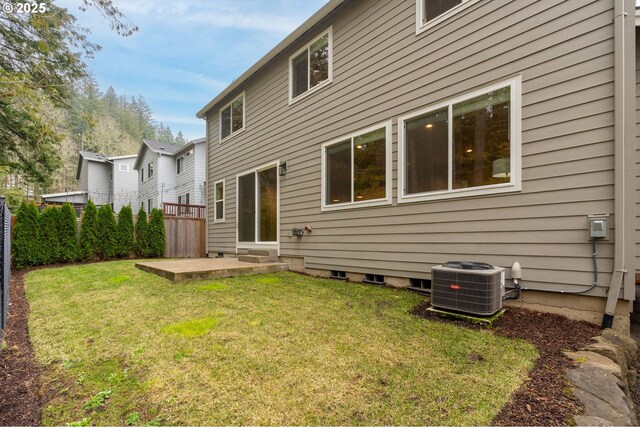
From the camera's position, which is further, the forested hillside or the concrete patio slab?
the forested hillside

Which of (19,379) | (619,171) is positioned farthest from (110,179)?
(619,171)

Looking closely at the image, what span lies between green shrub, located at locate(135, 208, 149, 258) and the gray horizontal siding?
6.40 metres

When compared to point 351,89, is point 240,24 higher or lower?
higher

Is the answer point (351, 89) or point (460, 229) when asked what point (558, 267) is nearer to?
point (460, 229)

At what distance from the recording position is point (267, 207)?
7395 millimetres

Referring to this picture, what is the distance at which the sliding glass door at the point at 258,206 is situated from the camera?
23.6 feet

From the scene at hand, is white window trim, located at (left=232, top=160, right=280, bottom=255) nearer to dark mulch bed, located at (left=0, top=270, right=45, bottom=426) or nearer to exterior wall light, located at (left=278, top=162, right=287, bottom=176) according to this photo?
exterior wall light, located at (left=278, top=162, right=287, bottom=176)

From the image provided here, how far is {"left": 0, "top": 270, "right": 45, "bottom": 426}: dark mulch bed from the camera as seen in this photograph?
1698mm

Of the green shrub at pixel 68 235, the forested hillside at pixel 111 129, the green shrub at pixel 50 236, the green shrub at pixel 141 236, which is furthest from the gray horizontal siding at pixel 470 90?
the forested hillside at pixel 111 129

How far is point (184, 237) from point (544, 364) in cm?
Answer: 1114

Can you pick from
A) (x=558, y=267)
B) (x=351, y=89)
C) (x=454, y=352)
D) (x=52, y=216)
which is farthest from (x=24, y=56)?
(x=558, y=267)

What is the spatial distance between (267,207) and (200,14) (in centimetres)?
696

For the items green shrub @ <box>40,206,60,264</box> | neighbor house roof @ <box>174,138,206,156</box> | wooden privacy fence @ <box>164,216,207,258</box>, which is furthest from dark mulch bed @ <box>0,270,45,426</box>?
neighbor house roof @ <box>174,138,206,156</box>

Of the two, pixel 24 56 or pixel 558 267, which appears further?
pixel 24 56
